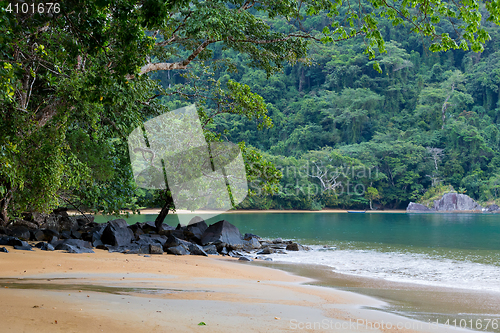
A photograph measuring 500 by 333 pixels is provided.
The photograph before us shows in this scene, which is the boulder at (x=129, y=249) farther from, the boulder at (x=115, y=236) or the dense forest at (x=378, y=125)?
the dense forest at (x=378, y=125)

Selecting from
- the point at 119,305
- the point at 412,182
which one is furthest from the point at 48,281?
the point at 412,182

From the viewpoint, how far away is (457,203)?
59562 mm

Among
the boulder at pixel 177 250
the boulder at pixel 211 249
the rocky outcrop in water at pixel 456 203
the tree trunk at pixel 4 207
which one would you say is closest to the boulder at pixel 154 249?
the boulder at pixel 177 250

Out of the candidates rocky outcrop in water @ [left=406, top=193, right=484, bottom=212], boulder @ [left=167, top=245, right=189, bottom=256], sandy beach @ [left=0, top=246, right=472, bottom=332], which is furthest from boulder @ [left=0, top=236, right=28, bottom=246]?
rocky outcrop in water @ [left=406, top=193, right=484, bottom=212]

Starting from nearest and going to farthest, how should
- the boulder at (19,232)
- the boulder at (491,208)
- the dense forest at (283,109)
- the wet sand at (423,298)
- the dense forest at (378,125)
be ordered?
the wet sand at (423,298) < the dense forest at (283,109) < the boulder at (19,232) < the boulder at (491,208) < the dense forest at (378,125)

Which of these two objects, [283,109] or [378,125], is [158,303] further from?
[283,109]

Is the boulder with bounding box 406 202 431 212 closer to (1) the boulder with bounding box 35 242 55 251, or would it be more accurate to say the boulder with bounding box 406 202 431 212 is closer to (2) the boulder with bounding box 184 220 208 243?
(2) the boulder with bounding box 184 220 208 243

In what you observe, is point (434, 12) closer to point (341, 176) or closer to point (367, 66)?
point (341, 176)

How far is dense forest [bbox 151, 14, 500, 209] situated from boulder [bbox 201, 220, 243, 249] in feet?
118

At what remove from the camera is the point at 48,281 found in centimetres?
662

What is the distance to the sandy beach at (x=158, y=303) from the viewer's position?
404cm

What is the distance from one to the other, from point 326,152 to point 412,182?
13.6 metres

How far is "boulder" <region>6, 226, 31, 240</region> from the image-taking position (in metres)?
12.8

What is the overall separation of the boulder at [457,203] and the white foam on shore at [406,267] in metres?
47.5
